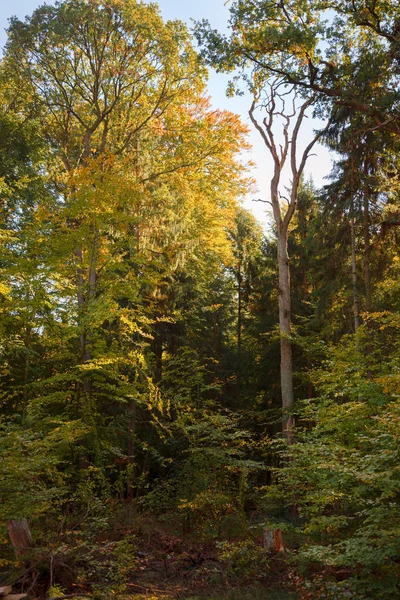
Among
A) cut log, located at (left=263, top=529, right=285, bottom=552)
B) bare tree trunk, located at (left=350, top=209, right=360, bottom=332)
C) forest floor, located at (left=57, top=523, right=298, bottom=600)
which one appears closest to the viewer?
forest floor, located at (left=57, top=523, right=298, bottom=600)

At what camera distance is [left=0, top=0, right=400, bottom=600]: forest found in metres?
7.58

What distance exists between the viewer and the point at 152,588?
780 centimetres

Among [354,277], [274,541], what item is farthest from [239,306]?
[274,541]

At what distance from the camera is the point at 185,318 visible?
18.2 m

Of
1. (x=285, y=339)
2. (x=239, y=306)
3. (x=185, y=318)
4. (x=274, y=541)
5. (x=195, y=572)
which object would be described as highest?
(x=239, y=306)

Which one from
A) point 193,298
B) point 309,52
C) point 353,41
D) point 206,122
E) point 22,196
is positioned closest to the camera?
point 309,52

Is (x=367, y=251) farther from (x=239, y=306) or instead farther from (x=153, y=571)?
(x=153, y=571)

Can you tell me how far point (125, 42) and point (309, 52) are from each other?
725 centimetres

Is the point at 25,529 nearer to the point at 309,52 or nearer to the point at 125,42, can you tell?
the point at 309,52

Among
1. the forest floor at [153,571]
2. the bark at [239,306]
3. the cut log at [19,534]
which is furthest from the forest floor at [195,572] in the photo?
the bark at [239,306]

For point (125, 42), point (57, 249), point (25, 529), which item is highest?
point (125, 42)

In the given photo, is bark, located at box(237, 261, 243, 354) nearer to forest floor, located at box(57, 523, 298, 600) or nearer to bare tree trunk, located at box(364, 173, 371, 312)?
bare tree trunk, located at box(364, 173, 371, 312)

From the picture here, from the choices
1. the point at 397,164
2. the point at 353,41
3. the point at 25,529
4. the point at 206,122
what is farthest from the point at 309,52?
the point at 25,529

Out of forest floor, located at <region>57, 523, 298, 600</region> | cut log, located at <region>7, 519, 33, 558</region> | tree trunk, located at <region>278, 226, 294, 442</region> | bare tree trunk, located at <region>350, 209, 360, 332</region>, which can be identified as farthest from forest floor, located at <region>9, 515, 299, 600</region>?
bare tree trunk, located at <region>350, 209, 360, 332</region>
